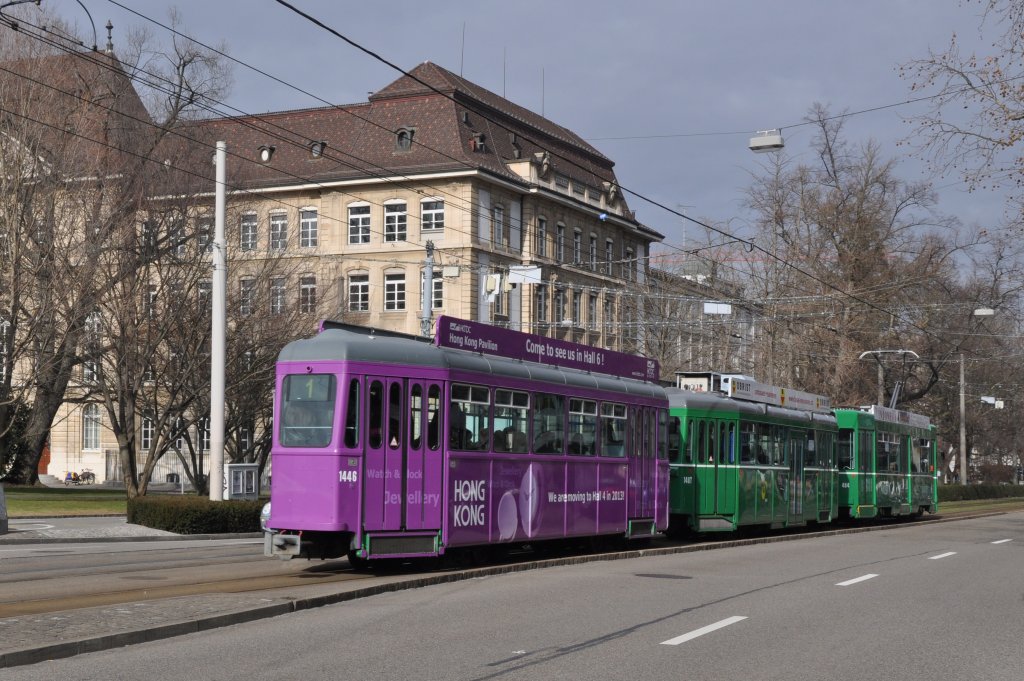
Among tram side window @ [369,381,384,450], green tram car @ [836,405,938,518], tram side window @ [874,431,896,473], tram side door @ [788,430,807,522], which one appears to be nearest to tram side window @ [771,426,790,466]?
tram side door @ [788,430,807,522]

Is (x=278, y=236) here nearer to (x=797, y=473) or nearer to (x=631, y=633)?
(x=797, y=473)

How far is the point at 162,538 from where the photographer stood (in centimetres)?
2614

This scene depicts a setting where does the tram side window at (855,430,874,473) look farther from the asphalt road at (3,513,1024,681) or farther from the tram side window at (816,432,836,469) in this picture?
the asphalt road at (3,513,1024,681)

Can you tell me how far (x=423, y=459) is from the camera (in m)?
17.2

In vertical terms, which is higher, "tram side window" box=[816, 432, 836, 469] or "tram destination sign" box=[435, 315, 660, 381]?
"tram destination sign" box=[435, 315, 660, 381]

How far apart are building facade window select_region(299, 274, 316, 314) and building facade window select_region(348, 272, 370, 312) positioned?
21.5 m

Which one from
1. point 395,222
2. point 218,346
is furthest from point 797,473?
point 395,222

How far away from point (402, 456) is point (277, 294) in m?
24.0

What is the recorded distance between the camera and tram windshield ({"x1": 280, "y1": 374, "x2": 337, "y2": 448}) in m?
16.4

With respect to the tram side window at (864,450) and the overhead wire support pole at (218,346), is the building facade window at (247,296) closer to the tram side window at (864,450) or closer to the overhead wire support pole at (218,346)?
the overhead wire support pole at (218,346)

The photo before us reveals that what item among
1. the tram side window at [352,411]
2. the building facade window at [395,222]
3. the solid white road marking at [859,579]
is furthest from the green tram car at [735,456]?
the building facade window at [395,222]

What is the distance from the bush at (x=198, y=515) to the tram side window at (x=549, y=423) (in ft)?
32.1

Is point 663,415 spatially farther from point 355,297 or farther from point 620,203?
point 620,203

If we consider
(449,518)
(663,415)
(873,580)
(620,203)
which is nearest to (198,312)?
(663,415)
